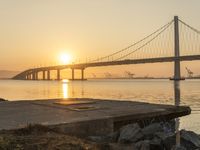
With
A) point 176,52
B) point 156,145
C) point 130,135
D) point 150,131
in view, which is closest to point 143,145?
point 156,145

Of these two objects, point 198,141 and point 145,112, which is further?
point 145,112

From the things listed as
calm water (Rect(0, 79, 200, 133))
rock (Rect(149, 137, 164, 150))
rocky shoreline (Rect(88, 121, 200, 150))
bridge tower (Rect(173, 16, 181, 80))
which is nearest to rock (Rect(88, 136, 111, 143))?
rocky shoreline (Rect(88, 121, 200, 150))

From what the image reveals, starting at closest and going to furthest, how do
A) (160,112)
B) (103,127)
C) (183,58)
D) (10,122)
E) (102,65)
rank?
(10,122)
(103,127)
(160,112)
(183,58)
(102,65)

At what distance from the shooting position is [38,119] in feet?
33.3

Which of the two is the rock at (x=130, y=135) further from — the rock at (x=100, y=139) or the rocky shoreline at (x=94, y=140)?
the rock at (x=100, y=139)

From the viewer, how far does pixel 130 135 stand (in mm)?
9102

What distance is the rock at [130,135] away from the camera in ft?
29.6

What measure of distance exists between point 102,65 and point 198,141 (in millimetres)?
98859

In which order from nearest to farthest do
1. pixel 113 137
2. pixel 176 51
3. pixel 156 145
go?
pixel 156 145 < pixel 113 137 < pixel 176 51

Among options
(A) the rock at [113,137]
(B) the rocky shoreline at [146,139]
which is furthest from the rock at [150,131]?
(A) the rock at [113,137]

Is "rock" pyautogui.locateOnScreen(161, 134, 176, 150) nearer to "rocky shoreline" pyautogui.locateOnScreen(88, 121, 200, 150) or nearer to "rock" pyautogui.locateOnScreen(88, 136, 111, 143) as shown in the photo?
"rocky shoreline" pyautogui.locateOnScreen(88, 121, 200, 150)

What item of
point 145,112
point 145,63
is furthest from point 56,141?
point 145,63

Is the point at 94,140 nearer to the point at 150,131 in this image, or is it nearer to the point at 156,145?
the point at 156,145

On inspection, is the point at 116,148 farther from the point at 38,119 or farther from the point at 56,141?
the point at 38,119
